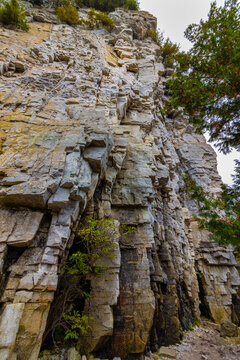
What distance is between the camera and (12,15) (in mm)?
13945

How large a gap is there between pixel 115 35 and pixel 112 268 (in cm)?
2517

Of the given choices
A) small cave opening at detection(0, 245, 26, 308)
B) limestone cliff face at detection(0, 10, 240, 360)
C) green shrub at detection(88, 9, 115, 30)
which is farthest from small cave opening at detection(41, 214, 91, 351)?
green shrub at detection(88, 9, 115, 30)

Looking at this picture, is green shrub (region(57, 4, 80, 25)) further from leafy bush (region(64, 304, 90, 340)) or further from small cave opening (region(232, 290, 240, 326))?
small cave opening (region(232, 290, 240, 326))

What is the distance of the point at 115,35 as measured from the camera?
20484mm

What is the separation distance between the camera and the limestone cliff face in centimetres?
459

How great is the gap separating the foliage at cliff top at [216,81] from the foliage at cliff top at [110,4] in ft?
84.5

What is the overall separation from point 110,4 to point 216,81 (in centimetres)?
3104

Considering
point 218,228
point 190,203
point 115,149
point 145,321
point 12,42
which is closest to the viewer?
point 218,228

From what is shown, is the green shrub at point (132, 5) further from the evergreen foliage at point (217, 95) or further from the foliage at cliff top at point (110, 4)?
the evergreen foliage at point (217, 95)

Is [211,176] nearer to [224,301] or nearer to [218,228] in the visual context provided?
[224,301]

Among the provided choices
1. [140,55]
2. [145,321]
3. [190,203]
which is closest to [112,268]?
[145,321]

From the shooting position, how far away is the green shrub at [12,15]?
1371cm

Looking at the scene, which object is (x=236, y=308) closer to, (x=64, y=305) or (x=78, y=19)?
(x=64, y=305)

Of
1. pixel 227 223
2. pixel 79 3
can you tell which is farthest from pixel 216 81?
pixel 79 3
